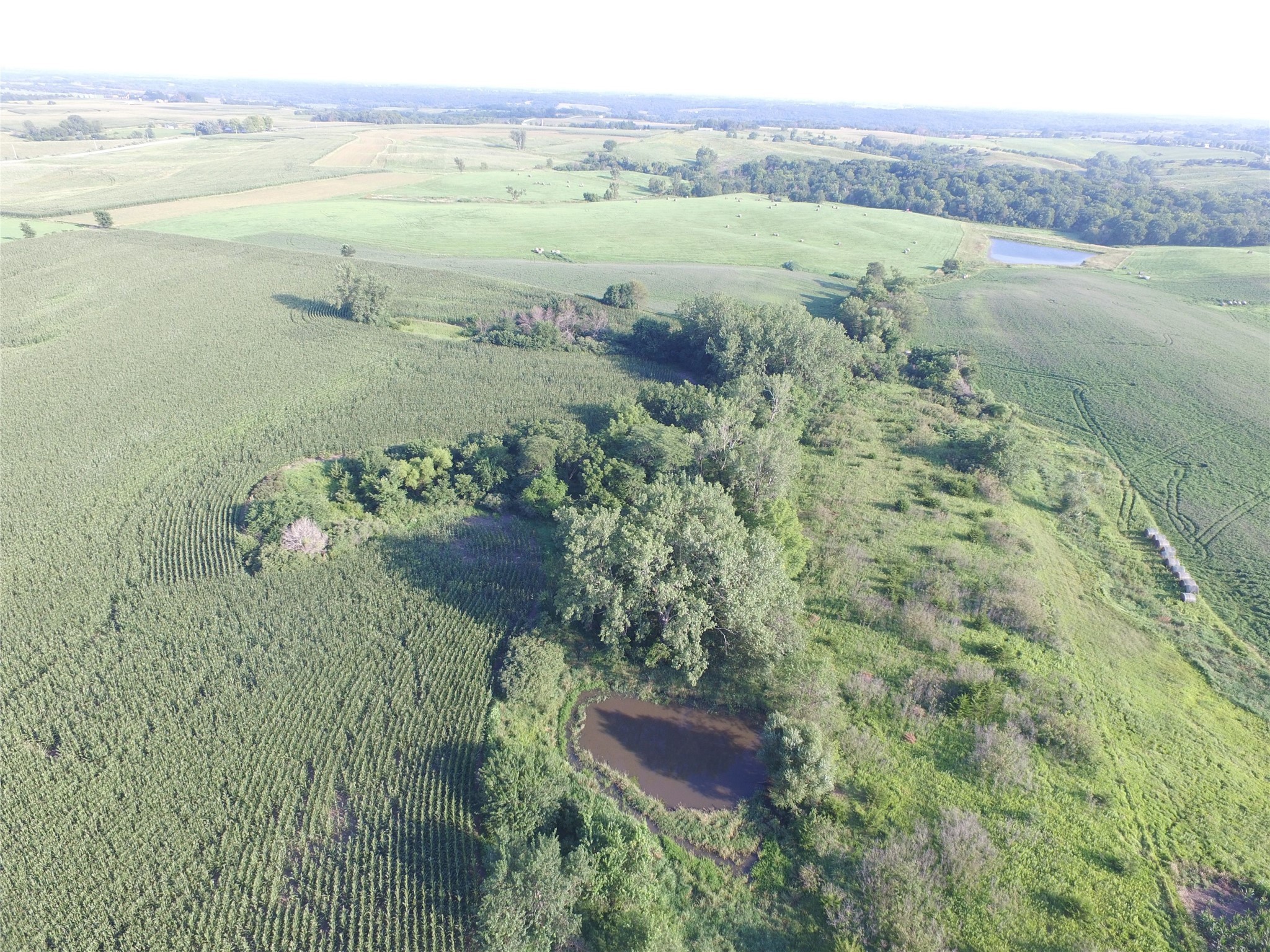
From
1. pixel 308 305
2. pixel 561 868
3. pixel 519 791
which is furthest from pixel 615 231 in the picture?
pixel 561 868

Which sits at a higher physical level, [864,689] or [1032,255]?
[1032,255]

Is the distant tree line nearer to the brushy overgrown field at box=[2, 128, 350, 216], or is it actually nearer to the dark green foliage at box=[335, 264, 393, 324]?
the brushy overgrown field at box=[2, 128, 350, 216]

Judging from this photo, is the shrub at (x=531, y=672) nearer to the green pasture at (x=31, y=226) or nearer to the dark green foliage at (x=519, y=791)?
the dark green foliage at (x=519, y=791)

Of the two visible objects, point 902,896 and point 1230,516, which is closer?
point 902,896

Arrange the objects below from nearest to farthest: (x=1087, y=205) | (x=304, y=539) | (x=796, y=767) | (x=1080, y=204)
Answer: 1. (x=796, y=767)
2. (x=304, y=539)
3. (x=1087, y=205)
4. (x=1080, y=204)

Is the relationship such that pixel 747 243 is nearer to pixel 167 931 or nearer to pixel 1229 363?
pixel 1229 363

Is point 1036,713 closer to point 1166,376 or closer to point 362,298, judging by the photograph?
point 1166,376

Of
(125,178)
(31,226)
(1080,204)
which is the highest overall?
(1080,204)
